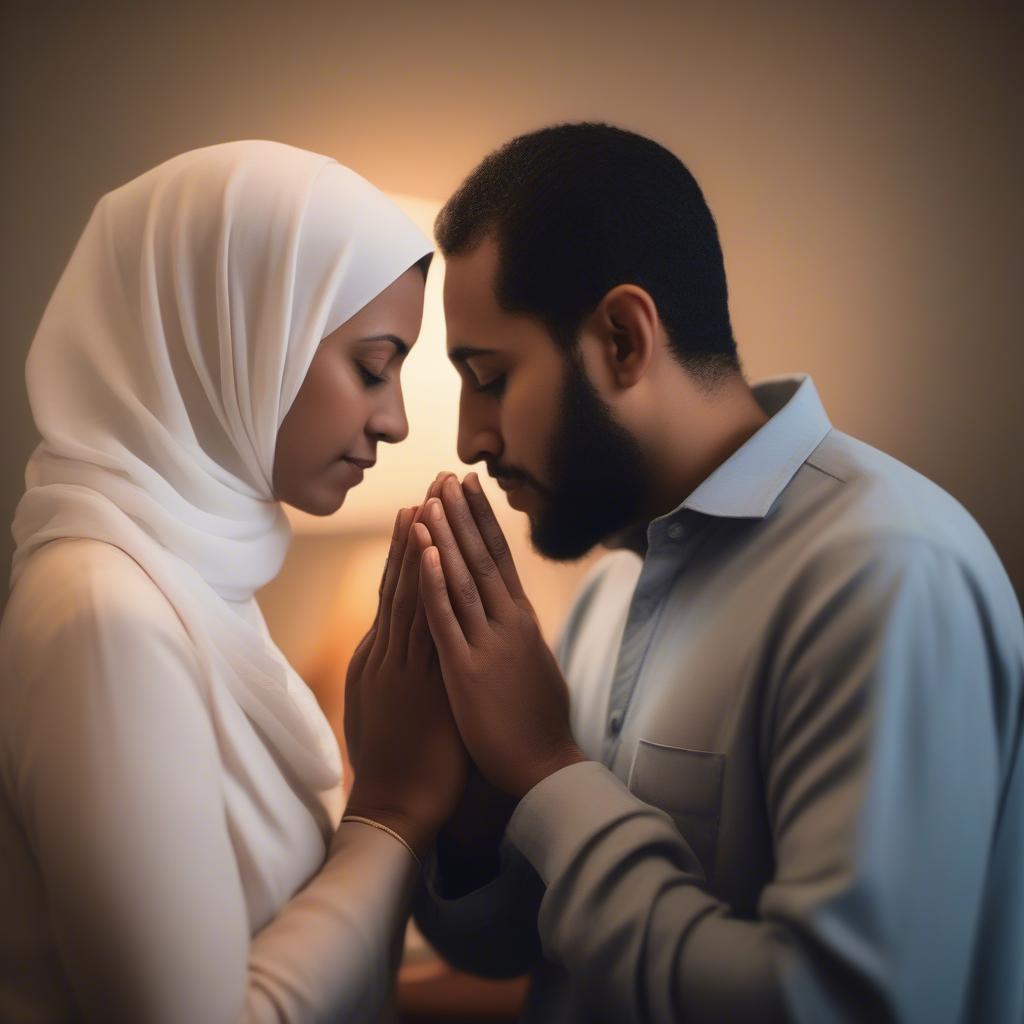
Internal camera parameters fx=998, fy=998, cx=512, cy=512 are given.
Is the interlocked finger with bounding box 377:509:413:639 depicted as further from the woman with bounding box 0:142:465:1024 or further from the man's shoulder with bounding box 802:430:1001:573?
the man's shoulder with bounding box 802:430:1001:573

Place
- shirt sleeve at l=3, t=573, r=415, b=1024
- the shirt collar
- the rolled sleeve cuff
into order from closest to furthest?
shirt sleeve at l=3, t=573, r=415, b=1024 → the rolled sleeve cuff → the shirt collar

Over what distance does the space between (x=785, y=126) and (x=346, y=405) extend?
81 centimetres

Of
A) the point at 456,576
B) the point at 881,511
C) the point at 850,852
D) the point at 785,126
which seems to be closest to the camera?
the point at 850,852

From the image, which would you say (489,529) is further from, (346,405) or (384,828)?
(384,828)

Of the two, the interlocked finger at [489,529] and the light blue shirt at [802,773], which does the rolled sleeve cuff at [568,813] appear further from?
the interlocked finger at [489,529]

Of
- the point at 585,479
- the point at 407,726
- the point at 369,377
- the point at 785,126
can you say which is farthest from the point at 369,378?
the point at 785,126

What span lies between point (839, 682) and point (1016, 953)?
26 centimetres

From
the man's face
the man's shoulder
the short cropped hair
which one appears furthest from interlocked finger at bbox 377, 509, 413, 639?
the man's shoulder

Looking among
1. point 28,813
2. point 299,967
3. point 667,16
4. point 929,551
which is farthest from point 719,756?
point 667,16

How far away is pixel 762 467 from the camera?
0.88 m

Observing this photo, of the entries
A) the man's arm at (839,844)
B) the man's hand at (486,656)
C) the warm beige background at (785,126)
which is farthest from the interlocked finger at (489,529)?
the warm beige background at (785,126)

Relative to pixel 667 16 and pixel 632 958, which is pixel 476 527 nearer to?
pixel 632 958

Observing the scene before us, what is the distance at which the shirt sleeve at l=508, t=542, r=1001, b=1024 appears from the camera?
0.66 meters

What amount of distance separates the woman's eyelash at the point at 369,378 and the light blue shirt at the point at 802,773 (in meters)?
0.28
